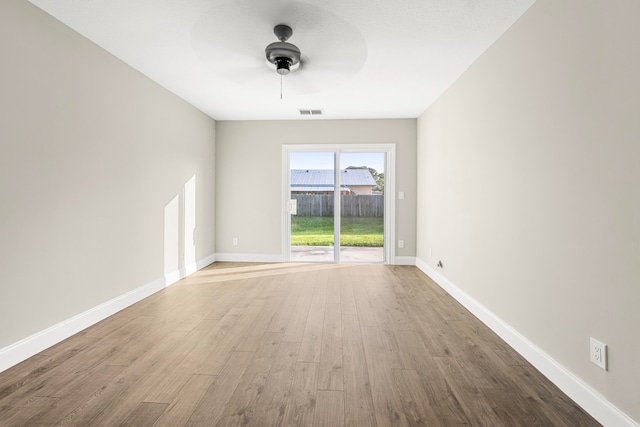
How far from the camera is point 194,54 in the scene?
3072 millimetres

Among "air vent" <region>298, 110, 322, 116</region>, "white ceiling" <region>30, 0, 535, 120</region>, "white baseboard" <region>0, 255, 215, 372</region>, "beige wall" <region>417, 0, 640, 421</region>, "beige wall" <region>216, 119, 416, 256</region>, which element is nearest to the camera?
"beige wall" <region>417, 0, 640, 421</region>

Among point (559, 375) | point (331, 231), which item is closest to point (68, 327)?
point (559, 375)

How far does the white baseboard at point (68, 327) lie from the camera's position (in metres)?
2.12

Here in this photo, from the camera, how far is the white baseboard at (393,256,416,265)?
5418 millimetres

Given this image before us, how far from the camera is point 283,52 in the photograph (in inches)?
108

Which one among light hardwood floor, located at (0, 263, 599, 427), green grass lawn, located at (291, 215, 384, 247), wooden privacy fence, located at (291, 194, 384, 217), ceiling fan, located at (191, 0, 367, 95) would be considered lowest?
light hardwood floor, located at (0, 263, 599, 427)

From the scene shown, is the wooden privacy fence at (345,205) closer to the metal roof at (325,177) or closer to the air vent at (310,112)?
the metal roof at (325,177)

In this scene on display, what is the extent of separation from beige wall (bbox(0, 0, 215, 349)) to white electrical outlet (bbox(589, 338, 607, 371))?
3.47 metres

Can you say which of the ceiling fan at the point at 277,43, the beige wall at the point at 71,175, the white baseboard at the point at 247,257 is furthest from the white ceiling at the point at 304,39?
the white baseboard at the point at 247,257

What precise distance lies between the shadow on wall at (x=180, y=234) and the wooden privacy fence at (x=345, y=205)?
67.5 inches

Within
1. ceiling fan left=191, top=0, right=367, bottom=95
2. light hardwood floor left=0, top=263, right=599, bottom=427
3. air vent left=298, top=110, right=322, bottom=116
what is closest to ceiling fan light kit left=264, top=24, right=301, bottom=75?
ceiling fan left=191, top=0, right=367, bottom=95

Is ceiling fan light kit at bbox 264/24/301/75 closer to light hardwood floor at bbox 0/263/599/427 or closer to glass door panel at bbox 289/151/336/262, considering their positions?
light hardwood floor at bbox 0/263/599/427

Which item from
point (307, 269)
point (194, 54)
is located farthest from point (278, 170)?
point (194, 54)

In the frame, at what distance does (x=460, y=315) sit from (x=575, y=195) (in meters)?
1.67
